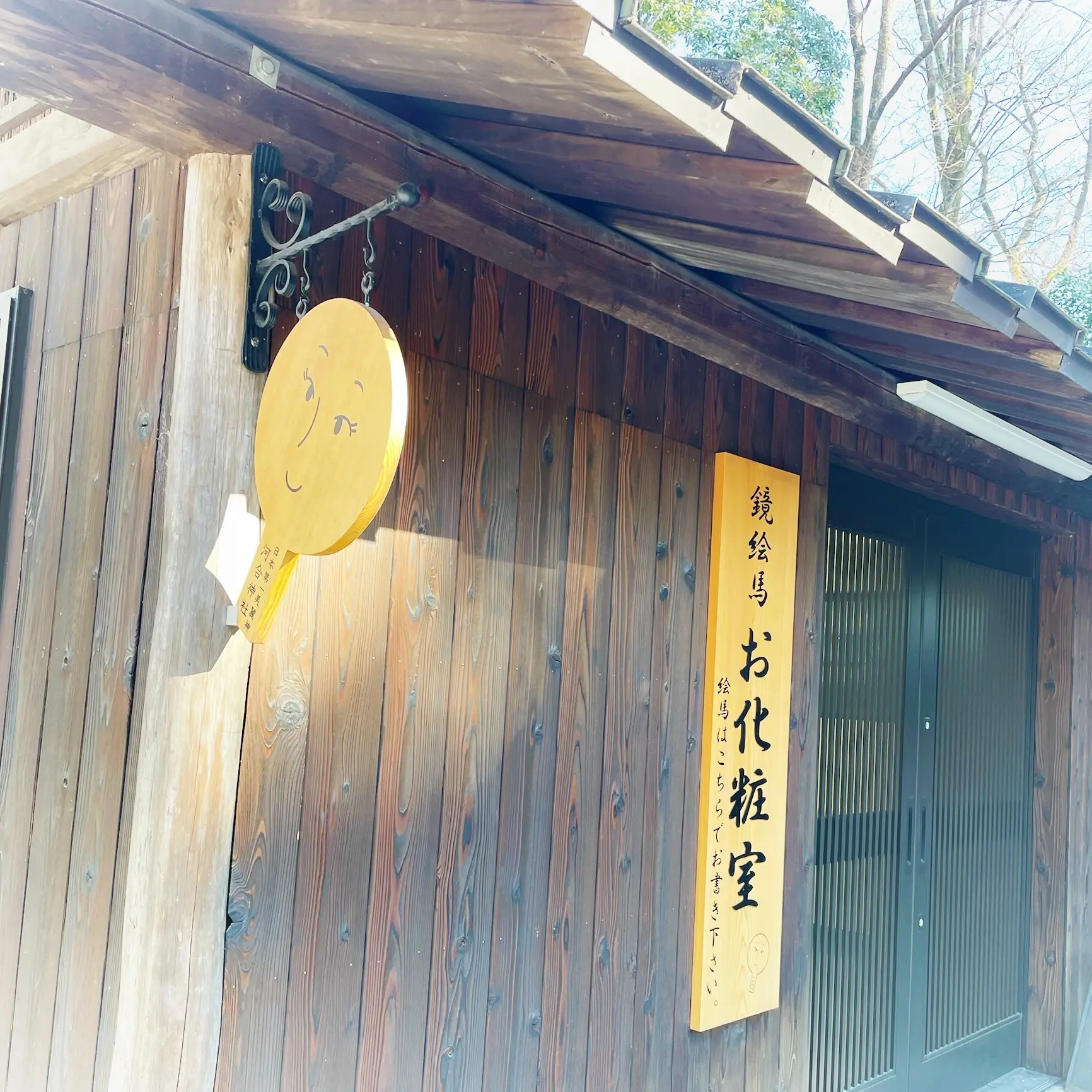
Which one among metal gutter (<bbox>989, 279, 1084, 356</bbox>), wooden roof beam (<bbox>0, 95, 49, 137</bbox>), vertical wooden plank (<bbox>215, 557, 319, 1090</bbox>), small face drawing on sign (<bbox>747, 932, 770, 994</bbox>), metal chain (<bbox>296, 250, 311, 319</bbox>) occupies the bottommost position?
small face drawing on sign (<bbox>747, 932, 770, 994</bbox>)

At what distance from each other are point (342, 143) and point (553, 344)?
834mm

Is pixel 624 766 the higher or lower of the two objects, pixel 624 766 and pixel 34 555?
the lower

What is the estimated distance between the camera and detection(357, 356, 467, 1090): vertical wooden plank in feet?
7.57

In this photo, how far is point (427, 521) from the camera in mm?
2428

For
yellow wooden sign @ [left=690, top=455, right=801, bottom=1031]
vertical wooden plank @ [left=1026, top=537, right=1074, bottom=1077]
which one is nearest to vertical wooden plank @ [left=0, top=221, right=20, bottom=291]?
yellow wooden sign @ [left=690, top=455, right=801, bottom=1031]

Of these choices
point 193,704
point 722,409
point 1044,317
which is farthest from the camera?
point 722,409

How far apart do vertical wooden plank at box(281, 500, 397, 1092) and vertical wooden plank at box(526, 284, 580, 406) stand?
0.59 m

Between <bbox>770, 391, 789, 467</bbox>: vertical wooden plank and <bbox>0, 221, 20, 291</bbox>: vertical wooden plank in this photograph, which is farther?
<bbox>770, 391, 789, 467</bbox>: vertical wooden plank

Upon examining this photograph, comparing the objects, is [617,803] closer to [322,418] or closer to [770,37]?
[322,418]

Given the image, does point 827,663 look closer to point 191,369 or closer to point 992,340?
point 992,340

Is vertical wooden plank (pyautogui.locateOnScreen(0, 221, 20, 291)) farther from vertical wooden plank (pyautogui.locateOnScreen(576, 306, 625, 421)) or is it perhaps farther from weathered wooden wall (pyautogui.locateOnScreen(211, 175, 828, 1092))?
vertical wooden plank (pyautogui.locateOnScreen(576, 306, 625, 421))

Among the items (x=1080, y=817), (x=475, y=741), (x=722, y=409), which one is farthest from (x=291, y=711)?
(x=1080, y=817)

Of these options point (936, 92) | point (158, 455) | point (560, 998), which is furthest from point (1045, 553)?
point (936, 92)

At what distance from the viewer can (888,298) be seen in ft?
8.48
